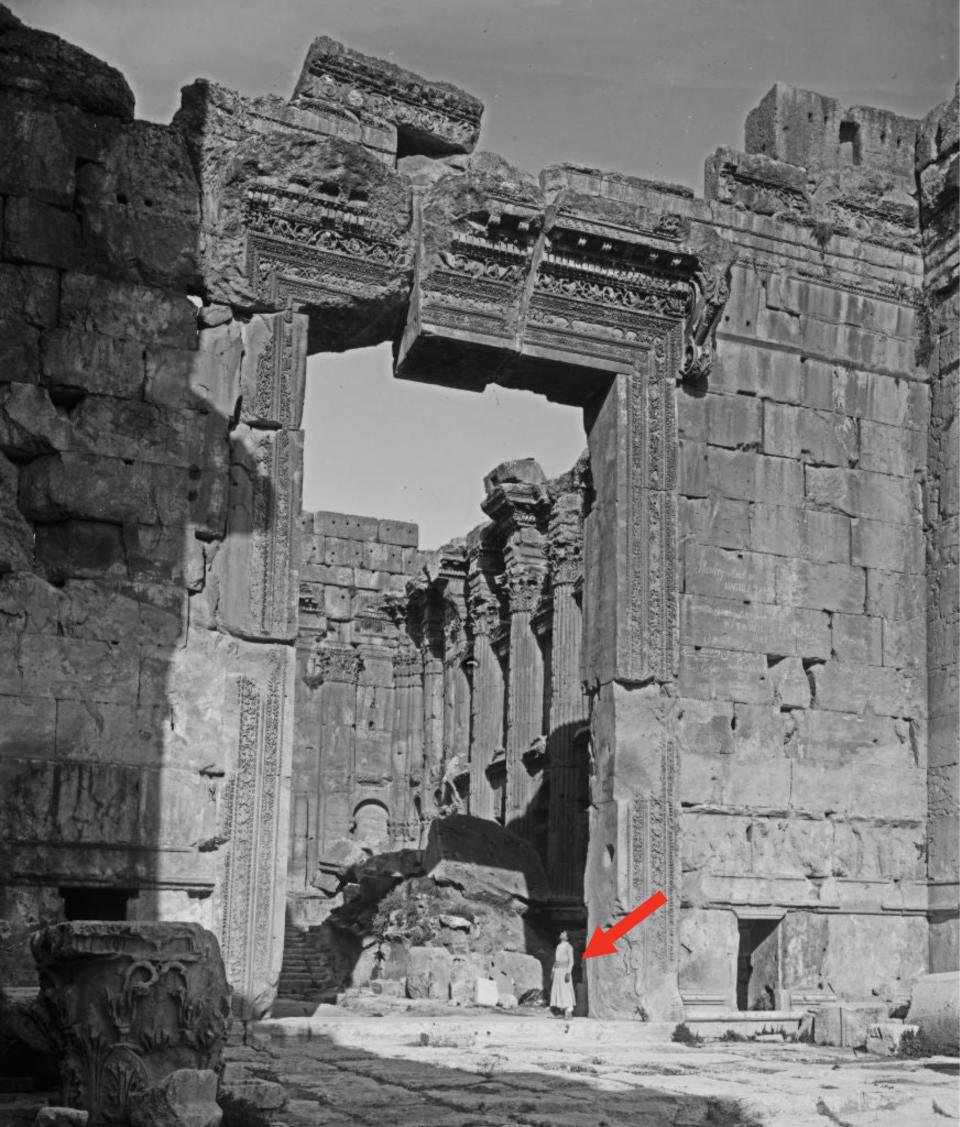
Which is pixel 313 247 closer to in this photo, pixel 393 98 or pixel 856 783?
pixel 393 98

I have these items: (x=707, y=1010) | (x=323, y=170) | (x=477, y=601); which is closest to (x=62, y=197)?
(x=323, y=170)

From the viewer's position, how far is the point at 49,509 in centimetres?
1146

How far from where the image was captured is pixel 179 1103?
6074mm

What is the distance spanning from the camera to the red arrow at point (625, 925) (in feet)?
41.7

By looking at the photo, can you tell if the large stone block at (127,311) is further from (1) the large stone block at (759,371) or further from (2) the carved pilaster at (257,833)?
(1) the large stone block at (759,371)

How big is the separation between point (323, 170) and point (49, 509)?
3.40 metres

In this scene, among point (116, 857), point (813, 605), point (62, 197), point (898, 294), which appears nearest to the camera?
point (116, 857)

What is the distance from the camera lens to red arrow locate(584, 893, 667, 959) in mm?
12703

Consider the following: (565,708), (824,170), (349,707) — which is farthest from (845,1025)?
(349,707)

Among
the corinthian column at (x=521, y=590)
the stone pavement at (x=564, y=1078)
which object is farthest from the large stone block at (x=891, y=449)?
the corinthian column at (x=521, y=590)

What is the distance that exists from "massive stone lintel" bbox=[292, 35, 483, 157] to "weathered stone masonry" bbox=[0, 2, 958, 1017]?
3cm

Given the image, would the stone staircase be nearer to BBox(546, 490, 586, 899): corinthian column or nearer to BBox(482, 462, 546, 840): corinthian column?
BBox(546, 490, 586, 899): corinthian column

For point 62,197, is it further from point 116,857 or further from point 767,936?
point 767,936

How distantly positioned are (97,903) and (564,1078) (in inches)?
164
